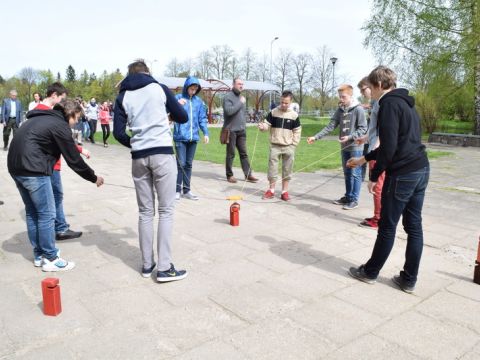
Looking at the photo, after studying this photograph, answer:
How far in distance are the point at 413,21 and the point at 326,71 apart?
4075 centimetres

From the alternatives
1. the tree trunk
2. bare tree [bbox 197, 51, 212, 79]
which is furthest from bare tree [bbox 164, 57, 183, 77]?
the tree trunk

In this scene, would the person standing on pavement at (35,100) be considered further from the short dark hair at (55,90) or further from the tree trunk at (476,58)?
the tree trunk at (476,58)

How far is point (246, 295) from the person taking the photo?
3.46 metres

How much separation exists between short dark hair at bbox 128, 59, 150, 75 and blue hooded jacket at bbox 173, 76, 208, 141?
2.94 meters

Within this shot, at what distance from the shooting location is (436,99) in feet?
66.8

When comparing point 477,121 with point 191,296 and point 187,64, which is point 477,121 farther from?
point 187,64

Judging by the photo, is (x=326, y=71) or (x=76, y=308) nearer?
(x=76, y=308)

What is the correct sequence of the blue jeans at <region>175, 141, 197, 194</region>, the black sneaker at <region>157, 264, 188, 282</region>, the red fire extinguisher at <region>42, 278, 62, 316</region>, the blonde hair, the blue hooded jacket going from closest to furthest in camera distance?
the red fire extinguisher at <region>42, 278, 62, 316</region>
the black sneaker at <region>157, 264, 188, 282</region>
the blonde hair
the blue hooded jacket
the blue jeans at <region>175, 141, 197, 194</region>

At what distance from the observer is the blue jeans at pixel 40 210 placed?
3752 mm

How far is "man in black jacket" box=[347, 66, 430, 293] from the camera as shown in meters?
3.32

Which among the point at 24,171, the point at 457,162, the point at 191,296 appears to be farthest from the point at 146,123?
the point at 457,162

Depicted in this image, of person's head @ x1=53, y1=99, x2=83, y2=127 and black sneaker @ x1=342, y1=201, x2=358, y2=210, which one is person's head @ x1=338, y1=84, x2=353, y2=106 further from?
person's head @ x1=53, y1=99, x2=83, y2=127

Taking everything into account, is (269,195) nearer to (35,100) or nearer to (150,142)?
(150,142)

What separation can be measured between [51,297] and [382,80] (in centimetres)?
308
